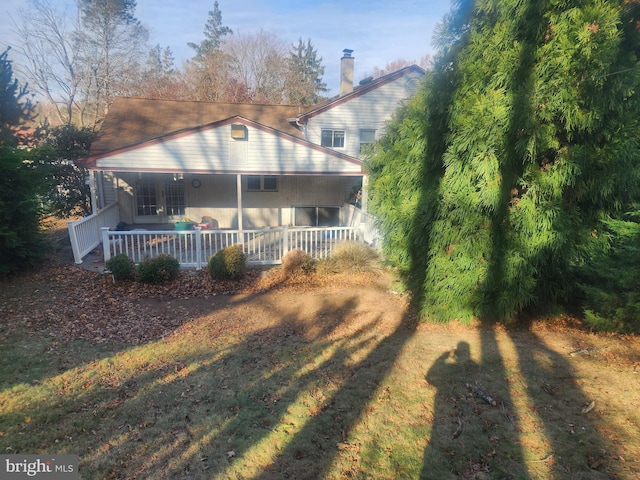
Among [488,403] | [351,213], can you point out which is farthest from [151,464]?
[351,213]

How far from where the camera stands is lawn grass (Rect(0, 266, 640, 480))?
3.00m

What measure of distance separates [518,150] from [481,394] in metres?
3.24

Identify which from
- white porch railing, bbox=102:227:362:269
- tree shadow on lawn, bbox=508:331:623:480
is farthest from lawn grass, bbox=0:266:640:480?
white porch railing, bbox=102:227:362:269

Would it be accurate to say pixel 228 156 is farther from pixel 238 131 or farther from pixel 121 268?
pixel 121 268

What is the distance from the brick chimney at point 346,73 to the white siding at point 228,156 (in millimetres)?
8167

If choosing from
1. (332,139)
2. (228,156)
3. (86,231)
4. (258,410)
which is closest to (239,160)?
(228,156)

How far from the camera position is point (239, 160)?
10.8 meters

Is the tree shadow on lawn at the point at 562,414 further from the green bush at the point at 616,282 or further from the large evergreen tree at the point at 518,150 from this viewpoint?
the large evergreen tree at the point at 518,150

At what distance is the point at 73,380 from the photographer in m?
4.36

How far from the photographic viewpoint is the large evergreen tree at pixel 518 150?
186 inches

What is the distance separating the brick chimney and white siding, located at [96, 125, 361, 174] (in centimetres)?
817

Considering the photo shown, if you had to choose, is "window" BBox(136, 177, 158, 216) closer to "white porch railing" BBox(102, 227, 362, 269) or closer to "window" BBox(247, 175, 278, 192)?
"window" BBox(247, 175, 278, 192)

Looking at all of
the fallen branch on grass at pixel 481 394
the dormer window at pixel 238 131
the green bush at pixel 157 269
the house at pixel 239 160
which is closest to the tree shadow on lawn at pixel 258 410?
the fallen branch on grass at pixel 481 394

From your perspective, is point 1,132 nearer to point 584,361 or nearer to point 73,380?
point 73,380
